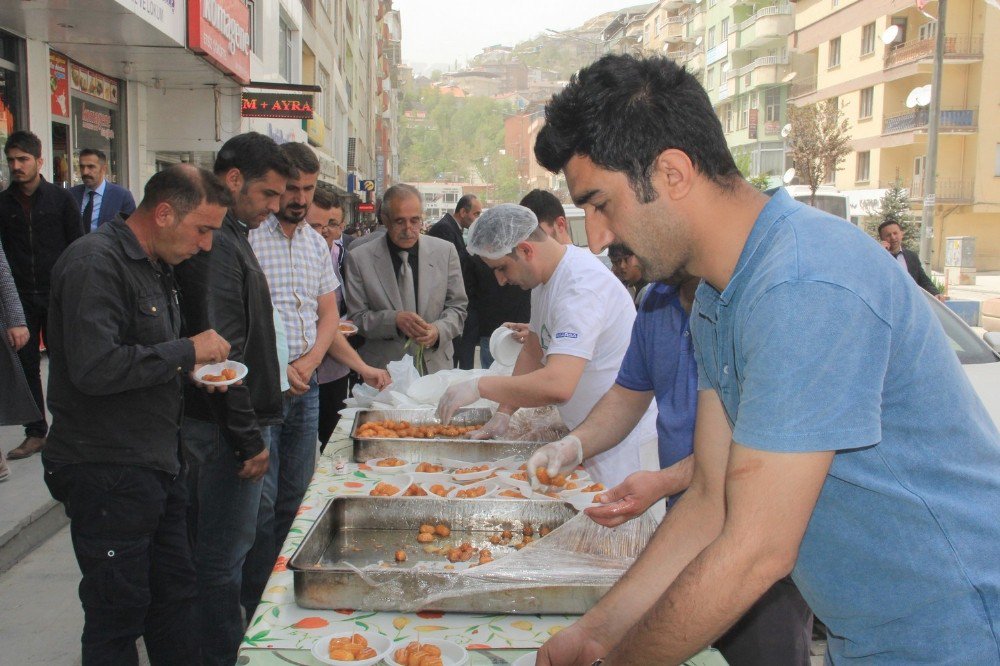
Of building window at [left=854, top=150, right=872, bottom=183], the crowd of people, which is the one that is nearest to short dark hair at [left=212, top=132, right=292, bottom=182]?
the crowd of people

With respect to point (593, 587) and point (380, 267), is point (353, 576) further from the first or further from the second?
point (380, 267)

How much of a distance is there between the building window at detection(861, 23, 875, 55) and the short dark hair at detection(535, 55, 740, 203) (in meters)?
38.2

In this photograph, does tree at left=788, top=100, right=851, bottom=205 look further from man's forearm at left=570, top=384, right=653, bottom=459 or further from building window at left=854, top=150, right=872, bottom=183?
man's forearm at left=570, top=384, right=653, bottom=459

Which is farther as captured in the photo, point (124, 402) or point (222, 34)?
point (222, 34)

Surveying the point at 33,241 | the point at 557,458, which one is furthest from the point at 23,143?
the point at 557,458

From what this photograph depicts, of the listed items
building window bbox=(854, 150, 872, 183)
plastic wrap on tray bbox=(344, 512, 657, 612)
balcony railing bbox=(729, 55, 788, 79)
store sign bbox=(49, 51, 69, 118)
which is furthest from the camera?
Answer: balcony railing bbox=(729, 55, 788, 79)

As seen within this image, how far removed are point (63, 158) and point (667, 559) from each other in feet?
29.6

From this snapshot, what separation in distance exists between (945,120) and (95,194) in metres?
32.7

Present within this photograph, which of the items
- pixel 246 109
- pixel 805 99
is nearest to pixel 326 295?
pixel 246 109

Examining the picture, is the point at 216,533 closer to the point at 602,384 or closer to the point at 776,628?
the point at 602,384

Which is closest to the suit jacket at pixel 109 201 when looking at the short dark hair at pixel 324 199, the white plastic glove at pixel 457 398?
the short dark hair at pixel 324 199

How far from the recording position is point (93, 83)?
993 cm

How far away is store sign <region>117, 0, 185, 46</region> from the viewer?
304 inches

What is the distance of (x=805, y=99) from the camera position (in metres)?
40.0
